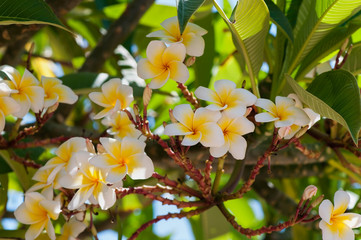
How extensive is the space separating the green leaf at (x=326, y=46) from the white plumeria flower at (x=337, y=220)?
328 millimetres

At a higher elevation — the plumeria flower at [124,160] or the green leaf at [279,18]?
the green leaf at [279,18]

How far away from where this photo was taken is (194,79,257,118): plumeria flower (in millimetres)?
750

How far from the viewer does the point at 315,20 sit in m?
0.92

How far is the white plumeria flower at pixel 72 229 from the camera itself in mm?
834

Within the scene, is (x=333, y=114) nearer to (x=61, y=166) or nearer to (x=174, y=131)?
(x=174, y=131)

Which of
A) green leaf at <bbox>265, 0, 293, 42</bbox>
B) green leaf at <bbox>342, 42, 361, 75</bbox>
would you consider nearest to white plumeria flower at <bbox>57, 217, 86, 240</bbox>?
green leaf at <bbox>265, 0, 293, 42</bbox>

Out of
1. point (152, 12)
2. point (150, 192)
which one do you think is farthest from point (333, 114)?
point (152, 12)

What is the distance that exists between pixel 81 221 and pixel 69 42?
1.24m

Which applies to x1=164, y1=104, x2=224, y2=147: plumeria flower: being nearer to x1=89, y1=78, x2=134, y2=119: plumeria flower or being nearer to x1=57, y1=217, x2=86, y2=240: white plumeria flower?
x1=89, y1=78, x2=134, y2=119: plumeria flower

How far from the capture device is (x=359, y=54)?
3.40 ft

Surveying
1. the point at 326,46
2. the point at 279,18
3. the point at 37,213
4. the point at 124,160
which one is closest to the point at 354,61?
the point at 326,46

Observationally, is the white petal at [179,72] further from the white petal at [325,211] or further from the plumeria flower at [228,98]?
the white petal at [325,211]

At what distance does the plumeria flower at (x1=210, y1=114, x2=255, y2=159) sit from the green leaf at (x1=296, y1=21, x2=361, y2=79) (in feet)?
1.02

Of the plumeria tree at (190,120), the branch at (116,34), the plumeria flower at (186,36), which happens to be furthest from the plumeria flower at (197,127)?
the branch at (116,34)
